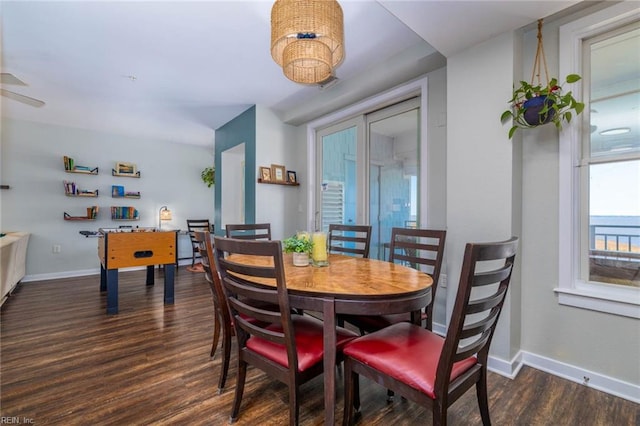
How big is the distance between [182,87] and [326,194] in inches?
88.5

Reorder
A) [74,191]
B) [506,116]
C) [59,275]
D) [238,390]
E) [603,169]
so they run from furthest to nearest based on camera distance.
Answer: [74,191], [59,275], [506,116], [603,169], [238,390]

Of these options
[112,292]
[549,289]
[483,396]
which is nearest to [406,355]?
[483,396]

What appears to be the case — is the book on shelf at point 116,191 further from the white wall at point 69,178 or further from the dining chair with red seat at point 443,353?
the dining chair with red seat at point 443,353

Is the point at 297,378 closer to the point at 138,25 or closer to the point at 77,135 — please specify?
the point at 138,25

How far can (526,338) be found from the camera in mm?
2115

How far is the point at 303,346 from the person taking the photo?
1.38 metres

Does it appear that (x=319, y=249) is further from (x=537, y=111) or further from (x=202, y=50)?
(x=202, y=50)

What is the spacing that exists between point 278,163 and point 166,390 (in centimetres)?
307

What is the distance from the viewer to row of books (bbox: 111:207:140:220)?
5312 millimetres

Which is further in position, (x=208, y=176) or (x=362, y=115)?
(x=208, y=176)

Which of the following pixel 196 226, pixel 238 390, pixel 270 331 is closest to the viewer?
pixel 270 331

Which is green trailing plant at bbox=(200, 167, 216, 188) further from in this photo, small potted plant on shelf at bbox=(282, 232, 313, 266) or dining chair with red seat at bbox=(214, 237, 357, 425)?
dining chair with red seat at bbox=(214, 237, 357, 425)

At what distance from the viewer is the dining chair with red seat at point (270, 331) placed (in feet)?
4.06

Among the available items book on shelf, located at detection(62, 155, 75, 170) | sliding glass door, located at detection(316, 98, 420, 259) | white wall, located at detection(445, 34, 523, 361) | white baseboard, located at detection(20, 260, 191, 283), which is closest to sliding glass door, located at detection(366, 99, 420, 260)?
sliding glass door, located at detection(316, 98, 420, 259)
